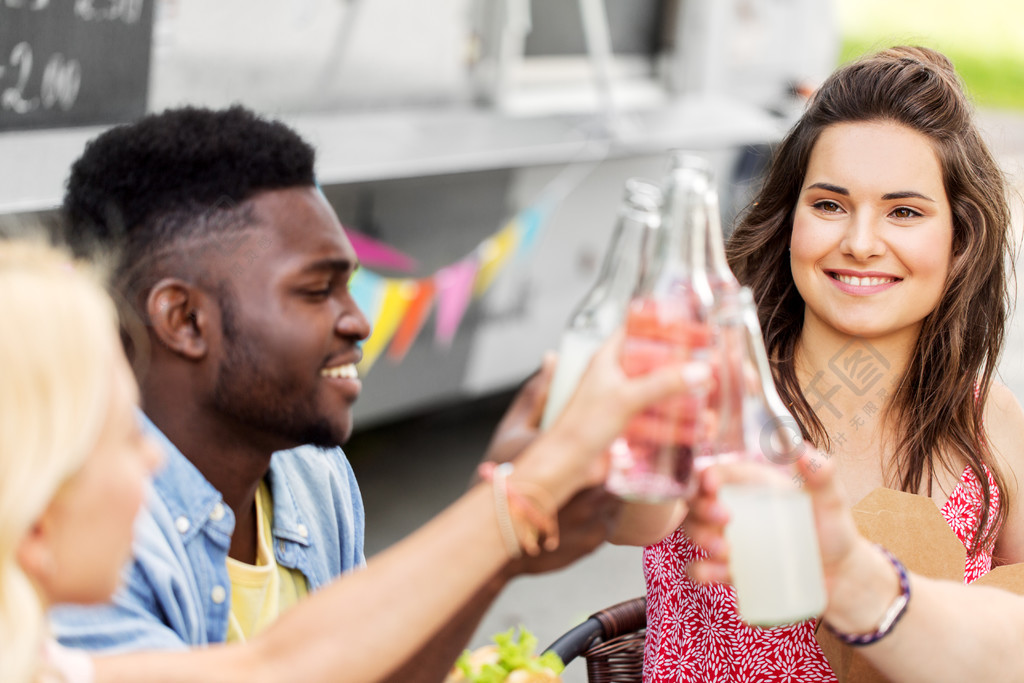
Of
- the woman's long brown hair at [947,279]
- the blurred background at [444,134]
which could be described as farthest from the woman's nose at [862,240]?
the blurred background at [444,134]

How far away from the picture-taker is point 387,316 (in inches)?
128

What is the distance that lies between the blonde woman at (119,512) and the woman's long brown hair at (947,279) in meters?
0.91

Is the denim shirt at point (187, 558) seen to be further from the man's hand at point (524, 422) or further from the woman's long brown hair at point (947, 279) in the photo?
the woman's long brown hair at point (947, 279)

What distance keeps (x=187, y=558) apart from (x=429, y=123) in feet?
8.59

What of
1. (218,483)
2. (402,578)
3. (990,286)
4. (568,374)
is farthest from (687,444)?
(990,286)

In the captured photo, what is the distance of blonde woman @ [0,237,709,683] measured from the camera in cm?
79

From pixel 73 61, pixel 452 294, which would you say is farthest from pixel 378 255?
pixel 73 61

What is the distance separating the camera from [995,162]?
178 centimetres

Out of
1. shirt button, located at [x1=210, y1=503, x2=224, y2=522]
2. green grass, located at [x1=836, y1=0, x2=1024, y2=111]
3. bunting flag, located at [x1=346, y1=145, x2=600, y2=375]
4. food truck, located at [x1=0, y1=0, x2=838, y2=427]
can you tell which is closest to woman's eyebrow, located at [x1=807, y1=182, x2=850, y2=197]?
shirt button, located at [x1=210, y1=503, x2=224, y2=522]

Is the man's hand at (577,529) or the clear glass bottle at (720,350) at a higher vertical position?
the clear glass bottle at (720,350)

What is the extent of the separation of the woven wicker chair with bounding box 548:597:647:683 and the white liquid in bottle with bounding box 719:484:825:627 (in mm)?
823

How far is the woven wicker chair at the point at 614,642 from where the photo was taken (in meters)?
1.78

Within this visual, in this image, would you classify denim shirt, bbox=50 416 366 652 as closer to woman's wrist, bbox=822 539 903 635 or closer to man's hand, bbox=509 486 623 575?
man's hand, bbox=509 486 623 575

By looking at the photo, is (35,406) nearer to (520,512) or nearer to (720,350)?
(520,512)
